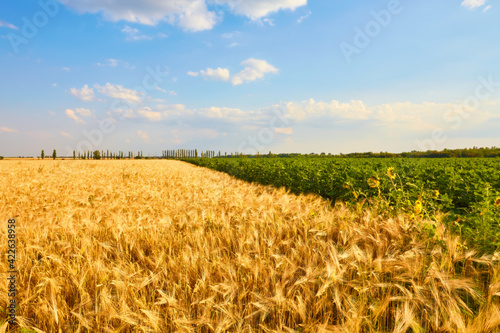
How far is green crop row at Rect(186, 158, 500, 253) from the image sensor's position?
126 inches

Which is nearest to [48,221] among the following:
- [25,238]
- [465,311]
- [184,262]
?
[25,238]

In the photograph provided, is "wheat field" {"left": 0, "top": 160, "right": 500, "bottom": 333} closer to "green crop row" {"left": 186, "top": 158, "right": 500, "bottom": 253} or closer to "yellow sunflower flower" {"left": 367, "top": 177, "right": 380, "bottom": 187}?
"green crop row" {"left": 186, "top": 158, "right": 500, "bottom": 253}

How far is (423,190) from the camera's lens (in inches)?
187

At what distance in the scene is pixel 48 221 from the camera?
4406 mm

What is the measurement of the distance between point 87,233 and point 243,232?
2158mm

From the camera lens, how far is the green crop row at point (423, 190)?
321 cm
